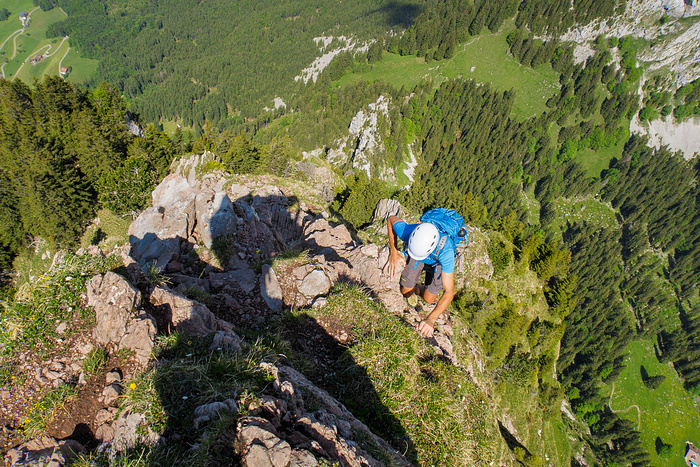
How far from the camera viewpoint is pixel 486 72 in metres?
156

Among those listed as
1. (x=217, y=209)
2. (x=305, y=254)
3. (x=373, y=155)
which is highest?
(x=305, y=254)

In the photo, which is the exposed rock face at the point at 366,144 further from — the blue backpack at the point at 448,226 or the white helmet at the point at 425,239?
the white helmet at the point at 425,239

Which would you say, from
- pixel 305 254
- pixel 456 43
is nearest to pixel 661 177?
pixel 456 43

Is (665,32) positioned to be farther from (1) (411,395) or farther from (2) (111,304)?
(2) (111,304)

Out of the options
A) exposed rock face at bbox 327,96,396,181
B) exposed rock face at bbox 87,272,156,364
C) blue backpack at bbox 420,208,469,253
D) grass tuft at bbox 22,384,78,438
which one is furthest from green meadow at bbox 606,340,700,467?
grass tuft at bbox 22,384,78,438

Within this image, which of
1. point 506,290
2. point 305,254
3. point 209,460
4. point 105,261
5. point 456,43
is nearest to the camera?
point 209,460

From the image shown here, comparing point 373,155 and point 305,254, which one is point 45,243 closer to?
point 305,254

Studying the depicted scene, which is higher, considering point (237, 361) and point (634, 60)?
point (634, 60)

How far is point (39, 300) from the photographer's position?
597 cm

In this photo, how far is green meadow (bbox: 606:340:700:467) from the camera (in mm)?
91188

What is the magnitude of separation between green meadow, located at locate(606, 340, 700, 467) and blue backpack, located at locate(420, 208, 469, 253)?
134 m

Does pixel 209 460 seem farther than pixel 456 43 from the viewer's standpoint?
No

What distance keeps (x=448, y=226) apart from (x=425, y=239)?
1182 mm

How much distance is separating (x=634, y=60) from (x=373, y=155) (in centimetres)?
14835
